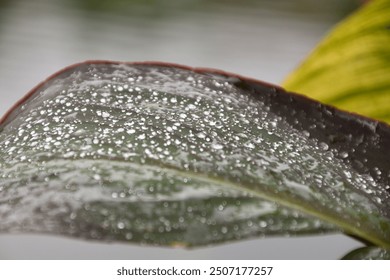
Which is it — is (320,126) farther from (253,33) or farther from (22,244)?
(253,33)

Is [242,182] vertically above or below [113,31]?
below

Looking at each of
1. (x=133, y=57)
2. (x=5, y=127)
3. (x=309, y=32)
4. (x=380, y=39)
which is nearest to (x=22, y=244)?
(x=5, y=127)

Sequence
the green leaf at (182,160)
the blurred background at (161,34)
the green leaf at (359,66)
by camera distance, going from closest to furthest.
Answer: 1. the green leaf at (182,160)
2. the green leaf at (359,66)
3. the blurred background at (161,34)

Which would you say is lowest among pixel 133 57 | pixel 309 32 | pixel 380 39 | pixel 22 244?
pixel 22 244

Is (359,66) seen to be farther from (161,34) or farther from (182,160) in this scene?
(161,34)

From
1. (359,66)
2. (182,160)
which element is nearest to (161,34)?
(359,66)

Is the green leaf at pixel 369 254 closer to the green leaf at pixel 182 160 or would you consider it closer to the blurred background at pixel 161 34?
the green leaf at pixel 182 160

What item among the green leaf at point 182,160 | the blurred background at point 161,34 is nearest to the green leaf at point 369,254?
the green leaf at point 182,160
